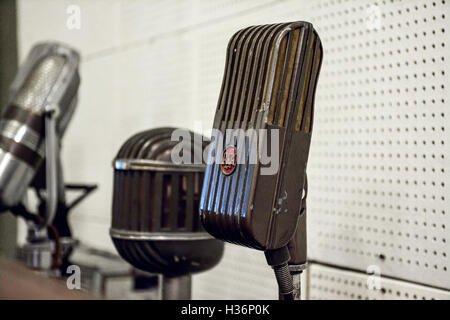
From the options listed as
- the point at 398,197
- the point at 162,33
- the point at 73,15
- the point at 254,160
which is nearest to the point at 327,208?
the point at 398,197

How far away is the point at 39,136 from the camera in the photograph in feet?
5.80

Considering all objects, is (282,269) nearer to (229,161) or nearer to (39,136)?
(229,161)

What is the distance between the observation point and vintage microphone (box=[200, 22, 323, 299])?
0.93 metres

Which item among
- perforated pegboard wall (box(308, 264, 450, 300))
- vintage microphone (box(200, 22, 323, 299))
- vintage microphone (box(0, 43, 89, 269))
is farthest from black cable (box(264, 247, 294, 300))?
vintage microphone (box(0, 43, 89, 269))

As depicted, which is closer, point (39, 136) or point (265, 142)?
point (265, 142)

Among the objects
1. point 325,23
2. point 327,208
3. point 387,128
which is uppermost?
point 325,23

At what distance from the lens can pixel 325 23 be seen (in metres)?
1.54

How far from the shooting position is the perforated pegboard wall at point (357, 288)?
1307mm

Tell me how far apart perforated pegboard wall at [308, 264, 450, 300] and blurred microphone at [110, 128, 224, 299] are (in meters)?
0.41

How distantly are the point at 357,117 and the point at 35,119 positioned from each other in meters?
1.01

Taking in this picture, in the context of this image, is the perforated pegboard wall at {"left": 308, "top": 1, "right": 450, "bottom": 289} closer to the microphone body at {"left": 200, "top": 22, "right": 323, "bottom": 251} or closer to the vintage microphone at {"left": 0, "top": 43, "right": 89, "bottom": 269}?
the microphone body at {"left": 200, "top": 22, "right": 323, "bottom": 251}

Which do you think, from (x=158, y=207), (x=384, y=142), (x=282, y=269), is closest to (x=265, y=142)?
(x=282, y=269)

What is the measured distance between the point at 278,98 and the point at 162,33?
1.40 m

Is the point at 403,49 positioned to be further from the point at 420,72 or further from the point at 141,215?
the point at 141,215
